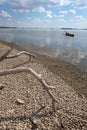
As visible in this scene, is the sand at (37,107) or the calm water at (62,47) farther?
the calm water at (62,47)

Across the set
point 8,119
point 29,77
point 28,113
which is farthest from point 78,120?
point 29,77

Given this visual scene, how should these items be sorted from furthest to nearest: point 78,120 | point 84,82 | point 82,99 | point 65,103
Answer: point 84,82 → point 82,99 → point 65,103 → point 78,120

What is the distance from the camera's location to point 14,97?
8602 mm

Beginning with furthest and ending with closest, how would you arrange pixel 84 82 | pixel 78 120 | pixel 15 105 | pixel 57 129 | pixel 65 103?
pixel 84 82 → pixel 65 103 → pixel 15 105 → pixel 78 120 → pixel 57 129

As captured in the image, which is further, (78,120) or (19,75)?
(19,75)

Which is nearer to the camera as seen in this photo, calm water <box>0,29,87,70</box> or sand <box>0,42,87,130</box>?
sand <box>0,42,87,130</box>

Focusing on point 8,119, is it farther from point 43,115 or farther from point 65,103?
point 65,103

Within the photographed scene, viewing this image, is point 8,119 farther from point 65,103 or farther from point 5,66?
point 5,66

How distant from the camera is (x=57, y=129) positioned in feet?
21.4

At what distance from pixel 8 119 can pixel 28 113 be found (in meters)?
0.85

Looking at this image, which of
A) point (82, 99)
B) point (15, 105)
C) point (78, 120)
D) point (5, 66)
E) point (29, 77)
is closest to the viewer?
point (78, 120)

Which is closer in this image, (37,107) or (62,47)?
(37,107)

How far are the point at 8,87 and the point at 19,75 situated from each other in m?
2.42

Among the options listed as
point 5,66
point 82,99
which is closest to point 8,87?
point 82,99
